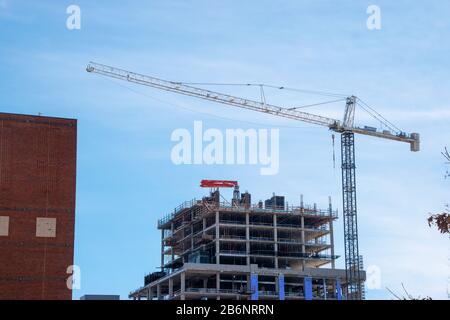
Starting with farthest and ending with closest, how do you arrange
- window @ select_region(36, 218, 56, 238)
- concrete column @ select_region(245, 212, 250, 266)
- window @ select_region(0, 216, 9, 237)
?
concrete column @ select_region(245, 212, 250, 266)
window @ select_region(0, 216, 9, 237)
window @ select_region(36, 218, 56, 238)

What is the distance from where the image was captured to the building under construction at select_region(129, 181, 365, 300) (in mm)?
182375

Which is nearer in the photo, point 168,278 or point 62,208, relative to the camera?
point 62,208

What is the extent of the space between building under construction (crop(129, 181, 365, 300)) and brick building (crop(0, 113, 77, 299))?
63538 mm

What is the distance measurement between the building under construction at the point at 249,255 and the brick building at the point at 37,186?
63538 mm

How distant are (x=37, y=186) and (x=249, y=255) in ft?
251

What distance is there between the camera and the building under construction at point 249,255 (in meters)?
182

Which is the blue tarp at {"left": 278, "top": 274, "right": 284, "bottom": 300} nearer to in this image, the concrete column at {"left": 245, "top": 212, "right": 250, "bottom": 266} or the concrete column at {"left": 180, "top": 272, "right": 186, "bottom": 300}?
the concrete column at {"left": 245, "top": 212, "right": 250, "bottom": 266}

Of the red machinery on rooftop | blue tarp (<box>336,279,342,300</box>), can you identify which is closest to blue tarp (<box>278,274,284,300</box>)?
blue tarp (<box>336,279,342,300</box>)

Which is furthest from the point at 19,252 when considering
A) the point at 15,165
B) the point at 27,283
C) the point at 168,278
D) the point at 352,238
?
the point at 352,238

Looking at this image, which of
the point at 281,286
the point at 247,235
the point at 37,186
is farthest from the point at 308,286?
the point at 37,186

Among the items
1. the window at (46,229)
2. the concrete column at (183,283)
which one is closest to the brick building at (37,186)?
the window at (46,229)
